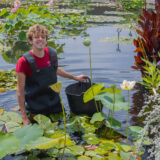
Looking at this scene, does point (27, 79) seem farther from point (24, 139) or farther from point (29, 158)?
point (24, 139)

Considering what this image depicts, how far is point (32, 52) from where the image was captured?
269 centimetres

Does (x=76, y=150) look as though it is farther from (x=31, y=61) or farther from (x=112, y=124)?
(x=31, y=61)

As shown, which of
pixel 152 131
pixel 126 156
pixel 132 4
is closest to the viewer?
pixel 152 131

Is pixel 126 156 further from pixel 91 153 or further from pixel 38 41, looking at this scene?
pixel 38 41

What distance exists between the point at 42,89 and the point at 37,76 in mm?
144

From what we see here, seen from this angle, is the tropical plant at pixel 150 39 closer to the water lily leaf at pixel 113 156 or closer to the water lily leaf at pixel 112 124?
the water lily leaf at pixel 112 124

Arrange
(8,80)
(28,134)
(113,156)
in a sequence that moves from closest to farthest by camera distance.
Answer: (28,134), (113,156), (8,80)

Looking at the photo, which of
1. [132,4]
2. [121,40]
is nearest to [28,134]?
[121,40]

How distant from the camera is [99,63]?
4684 millimetres

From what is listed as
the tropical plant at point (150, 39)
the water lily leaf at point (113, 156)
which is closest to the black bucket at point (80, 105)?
the water lily leaf at point (113, 156)

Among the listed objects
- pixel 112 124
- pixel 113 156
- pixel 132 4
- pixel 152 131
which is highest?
pixel 132 4

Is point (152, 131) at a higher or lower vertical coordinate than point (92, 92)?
lower

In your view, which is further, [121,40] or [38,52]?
[121,40]

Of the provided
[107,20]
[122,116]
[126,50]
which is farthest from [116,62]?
[107,20]
